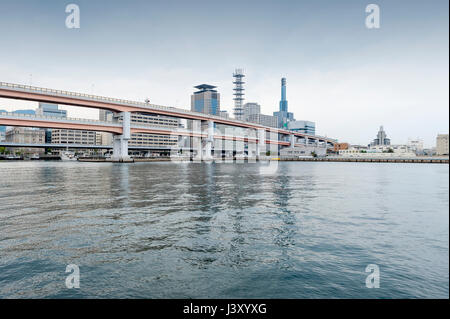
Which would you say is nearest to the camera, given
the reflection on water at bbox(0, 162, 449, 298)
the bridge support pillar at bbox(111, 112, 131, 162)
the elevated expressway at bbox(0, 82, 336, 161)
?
the reflection on water at bbox(0, 162, 449, 298)

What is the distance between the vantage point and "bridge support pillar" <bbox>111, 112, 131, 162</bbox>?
292ft

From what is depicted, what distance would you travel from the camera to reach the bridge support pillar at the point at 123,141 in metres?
89.1

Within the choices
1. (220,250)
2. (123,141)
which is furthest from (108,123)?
(220,250)

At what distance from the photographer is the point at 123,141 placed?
92000mm

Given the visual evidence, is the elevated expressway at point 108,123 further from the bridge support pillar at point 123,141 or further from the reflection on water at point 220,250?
the reflection on water at point 220,250

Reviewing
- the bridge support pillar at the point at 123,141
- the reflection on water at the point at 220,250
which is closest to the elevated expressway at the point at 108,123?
the bridge support pillar at the point at 123,141

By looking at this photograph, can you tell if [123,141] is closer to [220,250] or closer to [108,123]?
[108,123]

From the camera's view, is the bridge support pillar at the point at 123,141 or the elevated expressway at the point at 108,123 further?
the bridge support pillar at the point at 123,141

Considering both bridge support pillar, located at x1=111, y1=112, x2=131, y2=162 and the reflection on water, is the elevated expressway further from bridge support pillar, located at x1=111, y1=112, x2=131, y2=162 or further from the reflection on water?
the reflection on water

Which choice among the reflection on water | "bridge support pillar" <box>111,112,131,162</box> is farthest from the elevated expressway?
the reflection on water

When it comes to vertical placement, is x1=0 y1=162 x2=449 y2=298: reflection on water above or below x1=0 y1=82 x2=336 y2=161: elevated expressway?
below

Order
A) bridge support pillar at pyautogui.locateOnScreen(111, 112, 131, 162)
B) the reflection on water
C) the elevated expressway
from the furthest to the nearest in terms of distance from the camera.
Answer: bridge support pillar at pyautogui.locateOnScreen(111, 112, 131, 162), the elevated expressway, the reflection on water
